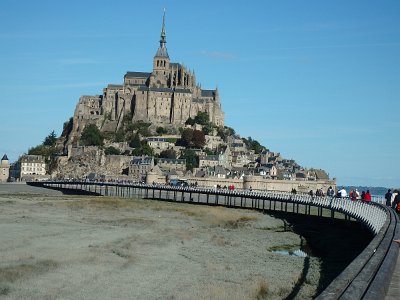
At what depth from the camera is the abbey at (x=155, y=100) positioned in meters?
142

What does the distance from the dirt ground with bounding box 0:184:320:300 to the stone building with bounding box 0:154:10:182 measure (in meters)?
109

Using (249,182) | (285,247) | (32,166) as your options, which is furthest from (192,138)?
(285,247)

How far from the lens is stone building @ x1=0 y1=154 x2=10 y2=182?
14088 cm

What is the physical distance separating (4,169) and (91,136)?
23.3 meters

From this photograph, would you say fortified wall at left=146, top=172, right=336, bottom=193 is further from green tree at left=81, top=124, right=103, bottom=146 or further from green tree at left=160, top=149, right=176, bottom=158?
green tree at left=81, top=124, right=103, bottom=146

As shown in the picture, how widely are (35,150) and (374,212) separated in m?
131

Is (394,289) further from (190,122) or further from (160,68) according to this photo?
(160,68)

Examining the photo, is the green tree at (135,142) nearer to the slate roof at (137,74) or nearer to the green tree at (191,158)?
the green tree at (191,158)

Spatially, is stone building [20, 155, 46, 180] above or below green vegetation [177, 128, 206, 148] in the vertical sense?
below

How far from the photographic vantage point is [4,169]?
465ft

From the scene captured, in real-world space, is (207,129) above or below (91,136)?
above

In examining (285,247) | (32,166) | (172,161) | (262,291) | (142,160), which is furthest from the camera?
(32,166)

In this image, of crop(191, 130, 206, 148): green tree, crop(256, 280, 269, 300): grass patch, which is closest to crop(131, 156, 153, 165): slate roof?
crop(191, 130, 206, 148): green tree

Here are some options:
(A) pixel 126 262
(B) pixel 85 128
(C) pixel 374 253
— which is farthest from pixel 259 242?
(B) pixel 85 128
